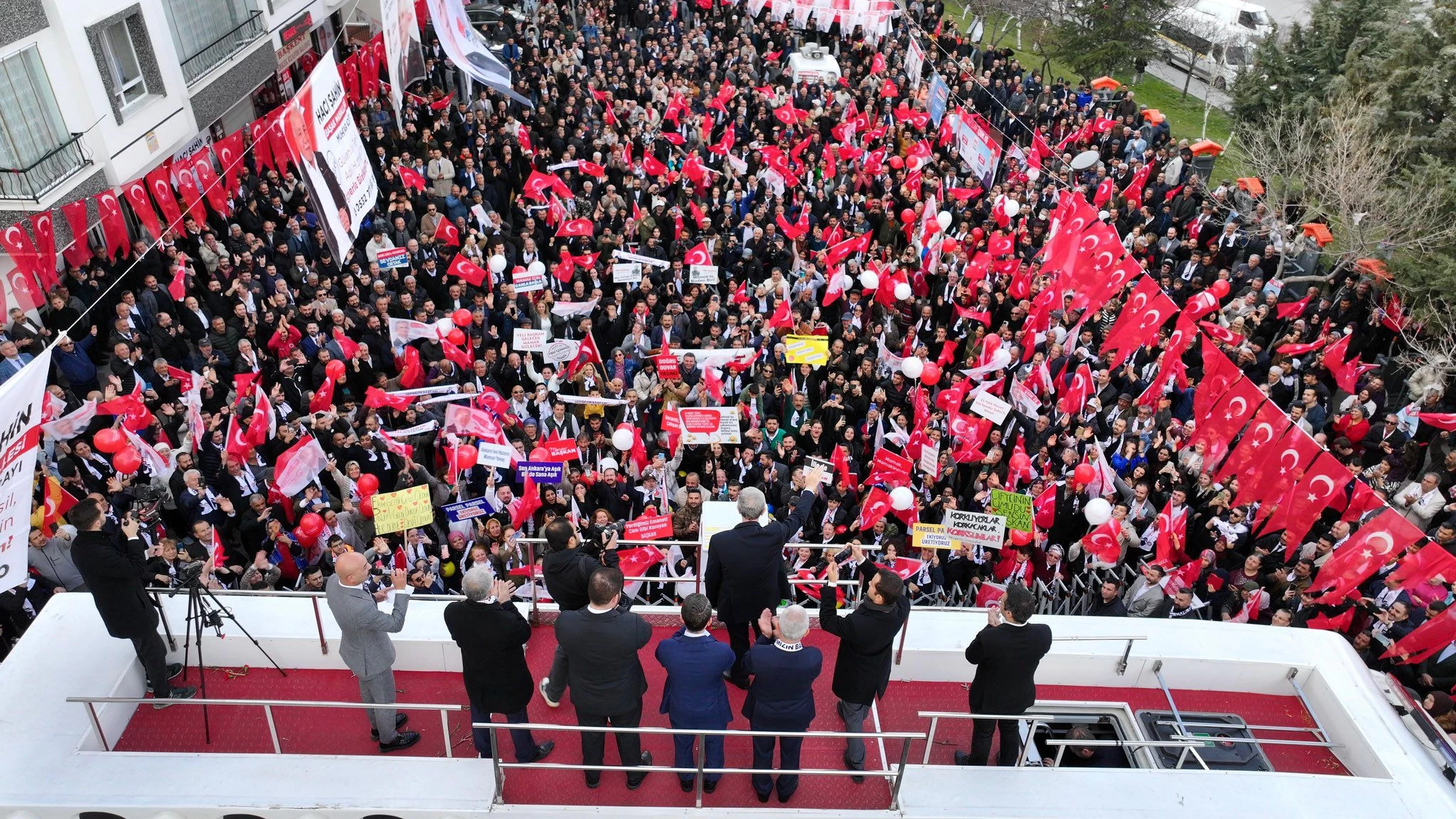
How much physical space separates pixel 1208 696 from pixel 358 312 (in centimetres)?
1194

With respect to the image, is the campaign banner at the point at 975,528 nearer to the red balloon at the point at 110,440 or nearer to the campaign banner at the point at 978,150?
the red balloon at the point at 110,440

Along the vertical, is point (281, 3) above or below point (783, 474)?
above

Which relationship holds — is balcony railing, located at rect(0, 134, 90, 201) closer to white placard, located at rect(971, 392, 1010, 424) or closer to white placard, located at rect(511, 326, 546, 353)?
white placard, located at rect(511, 326, 546, 353)

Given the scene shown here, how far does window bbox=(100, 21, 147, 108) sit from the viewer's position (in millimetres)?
16328

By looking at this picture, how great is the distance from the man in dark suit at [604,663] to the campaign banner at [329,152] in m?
6.81

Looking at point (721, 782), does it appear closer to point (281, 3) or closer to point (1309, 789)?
point (1309, 789)

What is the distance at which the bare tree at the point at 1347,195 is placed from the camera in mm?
17078

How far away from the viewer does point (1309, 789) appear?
711 cm

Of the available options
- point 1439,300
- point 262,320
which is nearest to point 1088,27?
point 1439,300

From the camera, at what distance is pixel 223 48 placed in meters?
20.3

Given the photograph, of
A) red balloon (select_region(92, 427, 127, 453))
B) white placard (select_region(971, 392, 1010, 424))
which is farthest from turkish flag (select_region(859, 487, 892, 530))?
red balloon (select_region(92, 427, 127, 453))

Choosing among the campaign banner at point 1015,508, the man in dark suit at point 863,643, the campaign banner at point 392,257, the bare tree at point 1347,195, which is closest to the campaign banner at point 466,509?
the man in dark suit at point 863,643

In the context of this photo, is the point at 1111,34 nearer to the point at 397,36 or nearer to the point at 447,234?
the point at 447,234

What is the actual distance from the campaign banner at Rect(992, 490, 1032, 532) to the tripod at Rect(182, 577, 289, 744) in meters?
7.23
